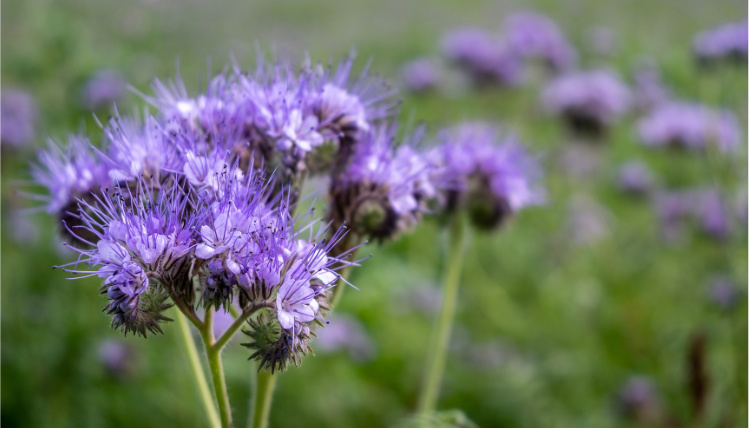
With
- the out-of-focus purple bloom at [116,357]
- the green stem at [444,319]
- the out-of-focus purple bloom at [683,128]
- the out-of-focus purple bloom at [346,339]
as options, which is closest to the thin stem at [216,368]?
the green stem at [444,319]

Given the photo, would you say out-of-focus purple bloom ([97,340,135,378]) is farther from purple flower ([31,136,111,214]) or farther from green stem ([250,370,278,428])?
green stem ([250,370,278,428])

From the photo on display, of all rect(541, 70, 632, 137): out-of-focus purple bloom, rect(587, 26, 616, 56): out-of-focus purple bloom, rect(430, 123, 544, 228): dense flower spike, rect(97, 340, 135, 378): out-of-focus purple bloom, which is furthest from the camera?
rect(587, 26, 616, 56): out-of-focus purple bloom

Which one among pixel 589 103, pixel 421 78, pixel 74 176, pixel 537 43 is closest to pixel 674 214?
pixel 589 103

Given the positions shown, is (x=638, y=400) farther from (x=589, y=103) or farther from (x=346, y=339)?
(x=589, y=103)

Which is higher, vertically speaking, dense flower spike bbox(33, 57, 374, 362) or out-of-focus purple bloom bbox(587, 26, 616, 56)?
out-of-focus purple bloom bbox(587, 26, 616, 56)

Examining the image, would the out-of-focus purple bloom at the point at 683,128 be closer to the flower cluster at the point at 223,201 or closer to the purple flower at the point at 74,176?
the flower cluster at the point at 223,201

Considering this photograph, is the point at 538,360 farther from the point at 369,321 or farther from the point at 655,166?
the point at 655,166

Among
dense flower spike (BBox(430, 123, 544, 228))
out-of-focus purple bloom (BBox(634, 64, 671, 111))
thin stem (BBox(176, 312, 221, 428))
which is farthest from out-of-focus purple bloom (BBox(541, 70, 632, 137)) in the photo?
thin stem (BBox(176, 312, 221, 428))

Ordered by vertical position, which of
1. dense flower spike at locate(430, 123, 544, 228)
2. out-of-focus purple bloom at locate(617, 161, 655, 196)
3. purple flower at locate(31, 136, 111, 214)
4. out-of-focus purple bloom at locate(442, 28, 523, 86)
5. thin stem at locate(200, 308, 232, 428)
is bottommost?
thin stem at locate(200, 308, 232, 428)

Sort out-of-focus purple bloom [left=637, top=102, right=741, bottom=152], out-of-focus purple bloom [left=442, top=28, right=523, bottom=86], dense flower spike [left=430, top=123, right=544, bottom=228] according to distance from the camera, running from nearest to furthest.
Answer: dense flower spike [left=430, top=123, right=544, bottom=228]
out-of-focus purple bloom [left=637, top=102, right=741, bottom=152]
out-of-focus purple bloom [left=442, top=28, right=523, bottom=86]
